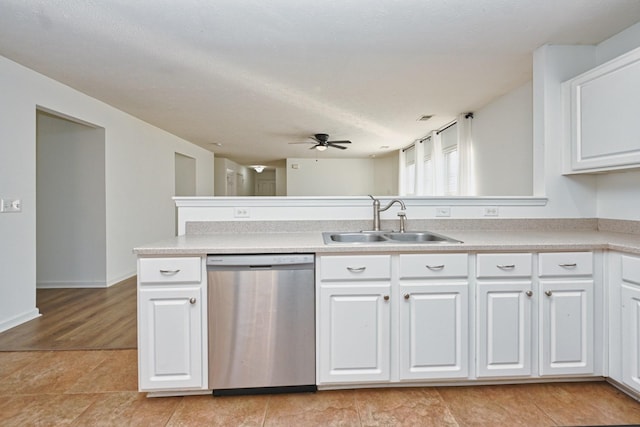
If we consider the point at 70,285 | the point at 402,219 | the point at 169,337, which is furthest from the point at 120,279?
the point at 402,219

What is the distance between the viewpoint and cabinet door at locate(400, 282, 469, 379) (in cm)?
184

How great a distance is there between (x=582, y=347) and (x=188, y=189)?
7043 mm

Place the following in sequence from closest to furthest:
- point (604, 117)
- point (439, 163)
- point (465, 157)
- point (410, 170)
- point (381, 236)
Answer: point (604, 117) < point (381, 236) < point (465, 157) < point (439, 163) < point (410, 170)

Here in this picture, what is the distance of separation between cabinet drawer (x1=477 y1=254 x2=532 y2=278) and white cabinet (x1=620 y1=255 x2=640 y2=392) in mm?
449

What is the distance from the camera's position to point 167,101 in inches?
166

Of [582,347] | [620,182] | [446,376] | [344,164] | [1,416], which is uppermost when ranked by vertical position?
[344,164]

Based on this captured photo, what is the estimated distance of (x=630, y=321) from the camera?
1756 millimetres

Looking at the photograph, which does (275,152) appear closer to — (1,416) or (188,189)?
(188,189)

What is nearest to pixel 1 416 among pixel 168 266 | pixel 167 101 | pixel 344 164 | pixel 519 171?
pixel 168 266

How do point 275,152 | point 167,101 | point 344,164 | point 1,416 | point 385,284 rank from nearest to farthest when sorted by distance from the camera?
point 1,416
point 385,284
point 167,101
point 275,152
point 344,164

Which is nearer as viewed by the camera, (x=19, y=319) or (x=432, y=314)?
(x=432, y=314)

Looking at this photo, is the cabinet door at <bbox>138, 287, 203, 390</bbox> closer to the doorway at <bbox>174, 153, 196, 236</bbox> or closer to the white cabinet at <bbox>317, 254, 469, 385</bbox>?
the white cabinet at <bbox>317, 254, 469, 385</bbox>

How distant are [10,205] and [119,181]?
1582 mm

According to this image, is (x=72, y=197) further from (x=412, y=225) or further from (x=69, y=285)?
(x=412, y=225)
